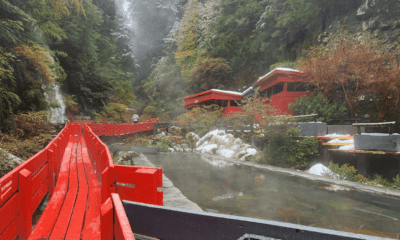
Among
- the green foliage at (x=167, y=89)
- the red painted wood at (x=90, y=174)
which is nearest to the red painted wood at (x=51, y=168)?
the red painted wood at (x=90, y=174)

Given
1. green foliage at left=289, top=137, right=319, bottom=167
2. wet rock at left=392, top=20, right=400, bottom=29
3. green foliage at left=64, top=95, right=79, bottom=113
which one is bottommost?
green foliage at left=289, top=137, right=319, bottom=167

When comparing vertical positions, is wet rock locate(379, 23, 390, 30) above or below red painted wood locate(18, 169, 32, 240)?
above

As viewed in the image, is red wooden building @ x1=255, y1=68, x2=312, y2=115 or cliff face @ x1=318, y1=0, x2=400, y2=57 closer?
cliff face @ x1=318, y1=0, x2=400, y2=57

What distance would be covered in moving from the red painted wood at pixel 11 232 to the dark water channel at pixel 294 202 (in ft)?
12.0

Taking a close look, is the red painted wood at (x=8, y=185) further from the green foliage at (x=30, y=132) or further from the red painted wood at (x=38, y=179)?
the green foliage at (x=30, y=132)

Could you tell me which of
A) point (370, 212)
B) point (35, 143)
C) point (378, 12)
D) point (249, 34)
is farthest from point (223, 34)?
point (370, 212)

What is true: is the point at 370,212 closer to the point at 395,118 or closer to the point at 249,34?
the point at 395,118

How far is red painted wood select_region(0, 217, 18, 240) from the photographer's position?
2.54 m

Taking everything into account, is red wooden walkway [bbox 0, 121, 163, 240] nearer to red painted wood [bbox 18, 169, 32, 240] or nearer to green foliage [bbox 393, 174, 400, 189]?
red painted wood [bbox 18, 169, 32, 240]

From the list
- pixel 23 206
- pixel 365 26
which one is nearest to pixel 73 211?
pixel 23 206

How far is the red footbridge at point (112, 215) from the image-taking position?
1608mm

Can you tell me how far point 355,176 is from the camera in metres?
8.66

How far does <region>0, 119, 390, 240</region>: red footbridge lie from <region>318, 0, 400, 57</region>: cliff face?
1918 cm

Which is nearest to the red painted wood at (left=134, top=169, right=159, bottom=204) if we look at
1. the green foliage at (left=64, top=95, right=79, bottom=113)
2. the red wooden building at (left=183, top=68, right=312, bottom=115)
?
the red wooden building at (left=183, top=68, right=312, bottom=115)
